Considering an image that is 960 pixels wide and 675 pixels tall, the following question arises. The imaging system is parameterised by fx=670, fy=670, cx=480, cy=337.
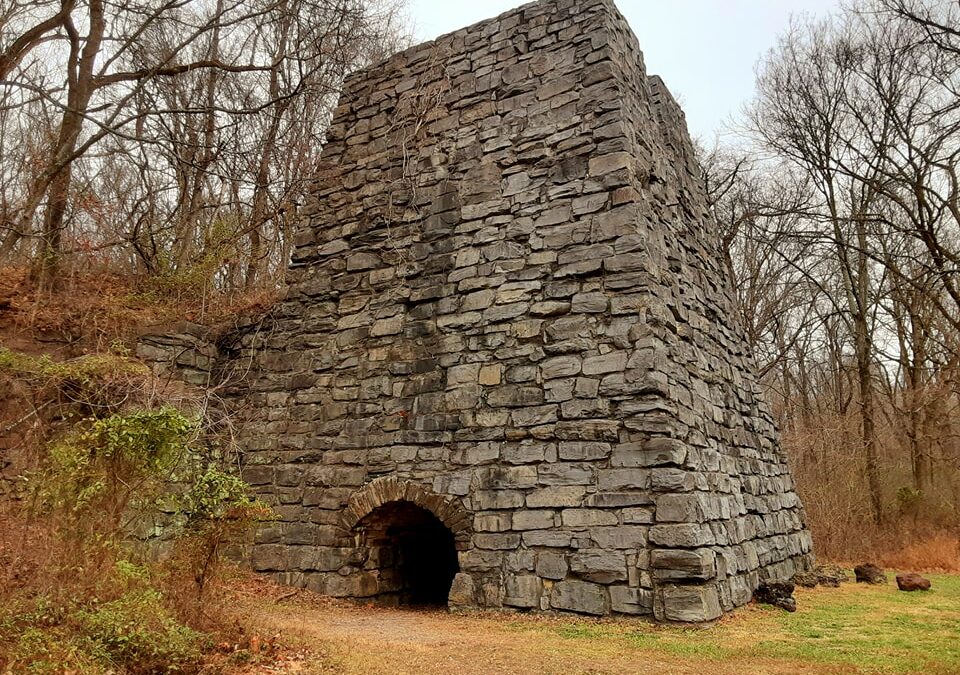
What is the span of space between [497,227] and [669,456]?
118 inches

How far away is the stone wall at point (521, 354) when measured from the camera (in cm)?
584

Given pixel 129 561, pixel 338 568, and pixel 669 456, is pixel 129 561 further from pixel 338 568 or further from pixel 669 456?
pixel 669 456

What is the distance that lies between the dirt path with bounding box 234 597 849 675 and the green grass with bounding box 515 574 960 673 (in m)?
0.03

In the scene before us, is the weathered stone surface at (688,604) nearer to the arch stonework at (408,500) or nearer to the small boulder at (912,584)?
the arch stonework at (408,500)

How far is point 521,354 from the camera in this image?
657 centimetres

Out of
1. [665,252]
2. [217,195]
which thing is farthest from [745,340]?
[217,195]

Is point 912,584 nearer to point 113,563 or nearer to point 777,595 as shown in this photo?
point 777,595

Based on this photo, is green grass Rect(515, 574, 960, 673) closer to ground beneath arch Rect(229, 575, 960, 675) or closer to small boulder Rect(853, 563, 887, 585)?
ground beneath arch Rect(229, 575, 960, 675)

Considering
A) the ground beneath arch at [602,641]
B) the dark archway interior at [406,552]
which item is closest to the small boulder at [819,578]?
the ground beneath arch at [602,641]

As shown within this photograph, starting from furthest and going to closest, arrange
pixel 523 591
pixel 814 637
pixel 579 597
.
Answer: pixel 523 591 → pixel 579 597 → pixel 814 637

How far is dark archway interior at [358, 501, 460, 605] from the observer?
707 cm

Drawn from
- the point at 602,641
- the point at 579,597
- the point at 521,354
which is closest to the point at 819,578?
the point at 579,597

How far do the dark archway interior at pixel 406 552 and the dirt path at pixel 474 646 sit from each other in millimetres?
985

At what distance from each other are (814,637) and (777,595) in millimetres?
1159
